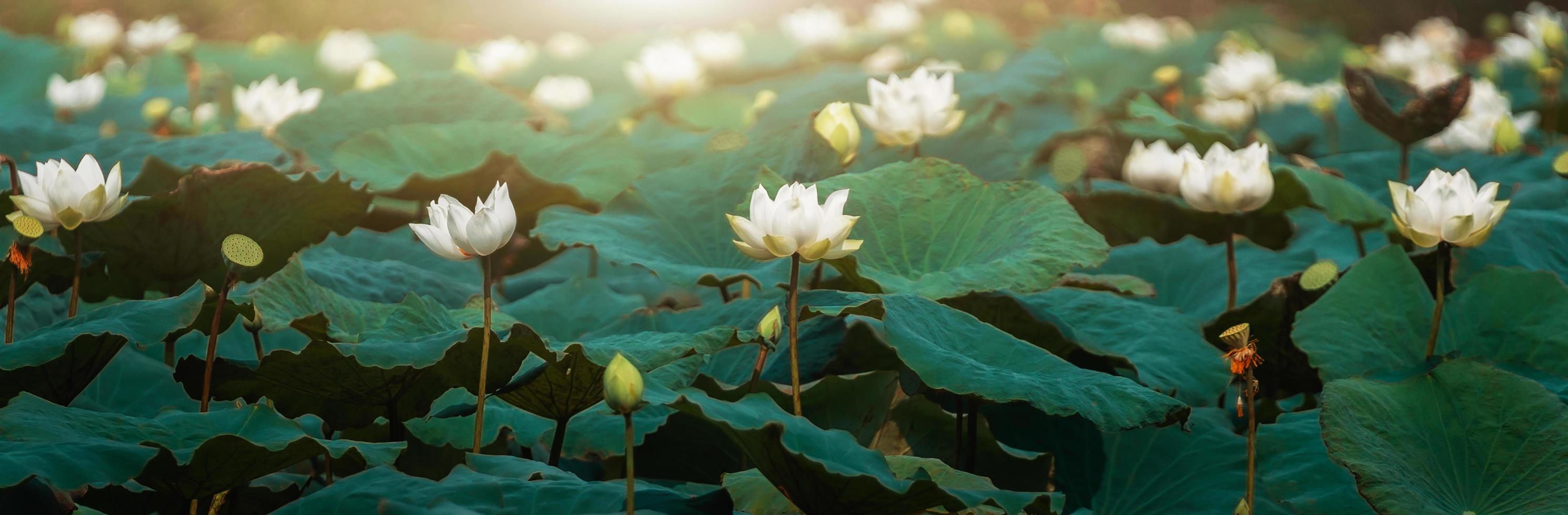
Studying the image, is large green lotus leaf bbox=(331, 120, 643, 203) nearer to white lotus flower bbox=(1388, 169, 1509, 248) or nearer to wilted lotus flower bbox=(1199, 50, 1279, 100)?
white lotus flower bbox=(1388, 169, 1509, 248)

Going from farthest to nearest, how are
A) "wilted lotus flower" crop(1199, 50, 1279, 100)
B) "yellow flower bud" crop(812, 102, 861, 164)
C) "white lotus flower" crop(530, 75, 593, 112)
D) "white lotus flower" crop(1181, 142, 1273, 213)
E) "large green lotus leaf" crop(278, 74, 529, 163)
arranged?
"white lotus flower" crop(530, 75, 593, 112)
"wilted lotus flower" crop(1199, 50, 1279, 100)
"large green lotus leaf" crop(278, 74, 529, 163)
"yellow flower bud" crop(812, 102, 861, 164)
"white lotus flower" crop(1181, 142, 1273, 213)

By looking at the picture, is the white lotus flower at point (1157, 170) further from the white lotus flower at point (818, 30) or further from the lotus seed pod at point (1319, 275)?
the white lotus flower at point (818, 30)

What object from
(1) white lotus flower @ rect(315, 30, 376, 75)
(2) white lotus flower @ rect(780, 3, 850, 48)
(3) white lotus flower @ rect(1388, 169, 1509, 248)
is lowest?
(3) white lotus flower @ rect(1388, 169, 1509, 248)

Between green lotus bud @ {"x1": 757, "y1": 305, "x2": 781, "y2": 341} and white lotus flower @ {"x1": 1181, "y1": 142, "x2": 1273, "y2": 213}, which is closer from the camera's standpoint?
green lotus bud @ {"x1": 757, "y1": 305, "x2": 781, "y2": 341}

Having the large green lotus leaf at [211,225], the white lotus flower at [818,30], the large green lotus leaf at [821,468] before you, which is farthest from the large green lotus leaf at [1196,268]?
the white lotus flower at [818,30]

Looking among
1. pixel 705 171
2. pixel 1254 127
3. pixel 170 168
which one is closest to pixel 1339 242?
pixel 705 171

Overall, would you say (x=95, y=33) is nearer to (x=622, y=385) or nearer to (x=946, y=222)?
(x=946, y=222)

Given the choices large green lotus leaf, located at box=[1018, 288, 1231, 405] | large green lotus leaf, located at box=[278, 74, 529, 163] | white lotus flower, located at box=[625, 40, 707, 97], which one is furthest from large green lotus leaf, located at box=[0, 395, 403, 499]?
white lotus flower, located at box=[625, 40, 707, 97]
